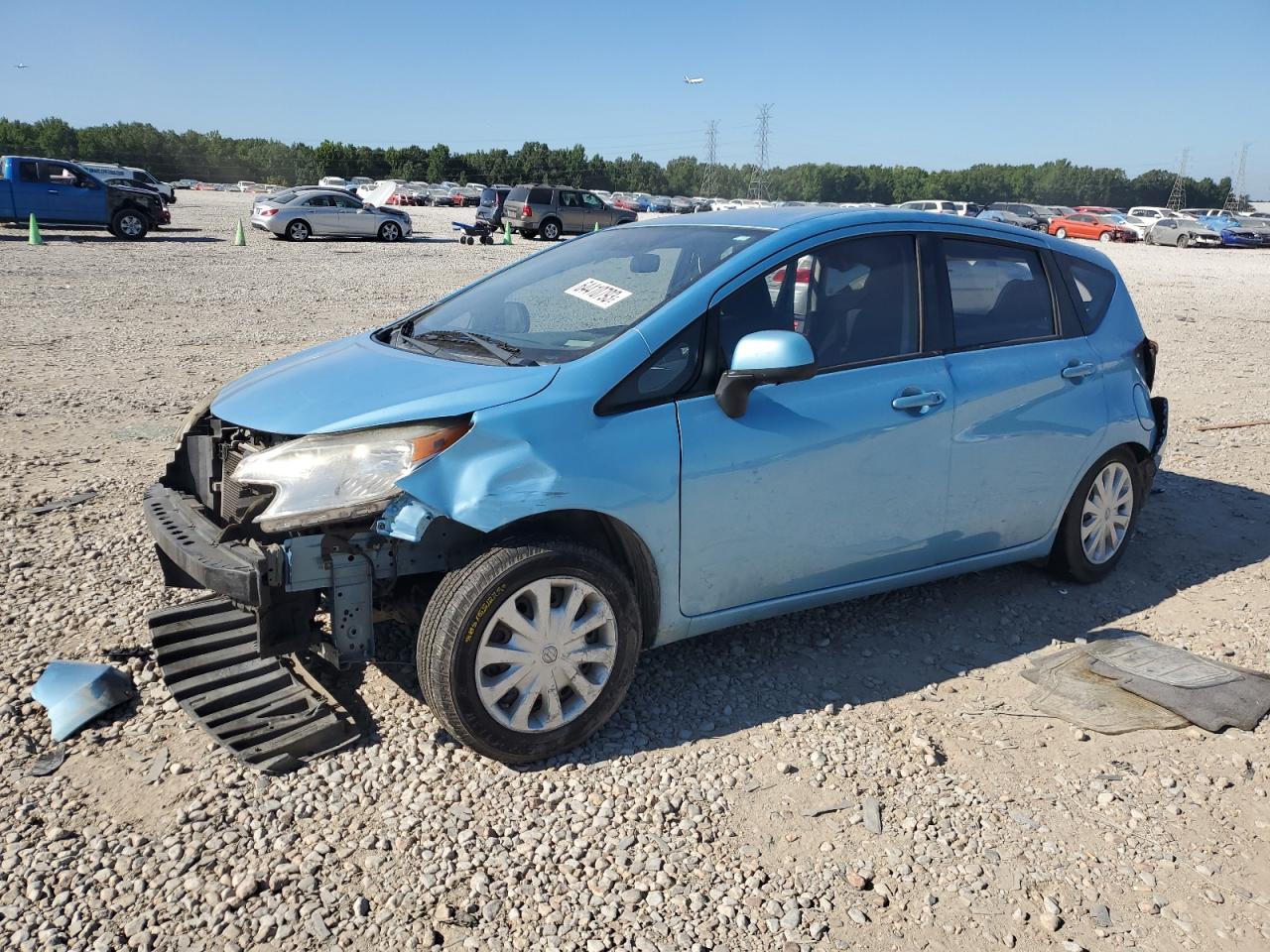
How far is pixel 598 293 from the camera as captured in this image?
13.0ft

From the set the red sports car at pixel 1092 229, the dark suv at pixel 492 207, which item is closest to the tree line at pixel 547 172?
the red sports car at pixel 1092 229

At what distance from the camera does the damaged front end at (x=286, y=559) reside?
3.04 m

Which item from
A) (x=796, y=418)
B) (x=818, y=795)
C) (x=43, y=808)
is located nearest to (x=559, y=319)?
(x=796, y=418)

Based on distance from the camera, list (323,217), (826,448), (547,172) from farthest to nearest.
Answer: (547,172) → (323,217) → (826,448)

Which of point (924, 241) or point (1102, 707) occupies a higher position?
point (924, 241)

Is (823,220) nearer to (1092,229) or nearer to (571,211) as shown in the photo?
(571,211)

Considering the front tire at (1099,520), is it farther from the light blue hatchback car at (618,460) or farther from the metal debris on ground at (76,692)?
the metal debris on ground at (76,692)

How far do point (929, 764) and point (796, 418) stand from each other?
1283 mm

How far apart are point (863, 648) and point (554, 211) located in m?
29.6

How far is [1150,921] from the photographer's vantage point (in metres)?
2.65

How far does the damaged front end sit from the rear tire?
78.5 feet

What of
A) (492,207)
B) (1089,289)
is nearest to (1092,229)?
(492,207)

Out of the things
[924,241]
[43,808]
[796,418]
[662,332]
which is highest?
[924,241]

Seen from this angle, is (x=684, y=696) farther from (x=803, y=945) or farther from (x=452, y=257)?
(x=452, y=257)
